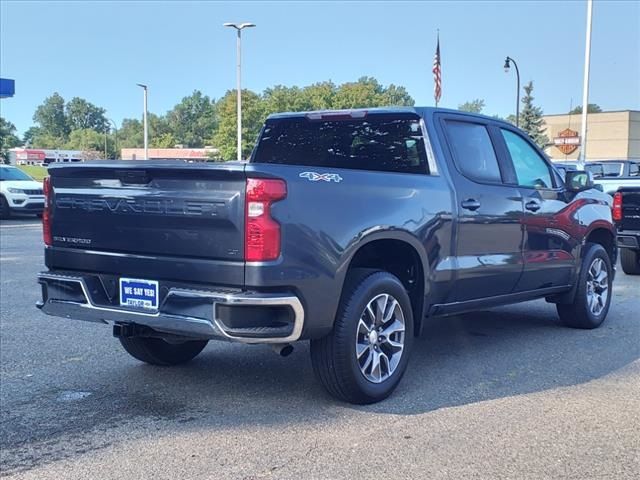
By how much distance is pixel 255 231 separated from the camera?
4059mm

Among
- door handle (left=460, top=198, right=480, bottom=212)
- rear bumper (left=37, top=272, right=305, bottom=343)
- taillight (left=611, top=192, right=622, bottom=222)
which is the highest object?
door handle (left=460, top=198, right=480, bottom=212)

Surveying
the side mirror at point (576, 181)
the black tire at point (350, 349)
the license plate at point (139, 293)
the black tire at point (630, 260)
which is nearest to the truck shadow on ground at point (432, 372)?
the black tire at point (350, 349)

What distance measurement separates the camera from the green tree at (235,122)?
66.2 meters

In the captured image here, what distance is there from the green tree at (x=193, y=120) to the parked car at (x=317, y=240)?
126664 mm

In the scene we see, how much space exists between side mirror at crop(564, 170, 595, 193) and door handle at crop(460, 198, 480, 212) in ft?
5.59

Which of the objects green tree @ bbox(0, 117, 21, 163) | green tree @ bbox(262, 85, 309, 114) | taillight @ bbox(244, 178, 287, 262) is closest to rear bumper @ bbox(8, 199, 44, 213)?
taillight @ bbox(244, 178, 287, 262)

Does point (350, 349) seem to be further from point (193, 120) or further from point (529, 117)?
point (193, 120)

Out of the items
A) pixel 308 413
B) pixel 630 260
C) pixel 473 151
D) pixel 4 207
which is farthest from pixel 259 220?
pixel 4 207

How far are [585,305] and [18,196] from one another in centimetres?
1873

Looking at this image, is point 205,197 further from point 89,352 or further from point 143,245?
point 89,352

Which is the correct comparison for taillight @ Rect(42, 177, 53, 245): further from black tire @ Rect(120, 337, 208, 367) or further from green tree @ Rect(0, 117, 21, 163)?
green tree @ Rect(0, 117, 21, 163)

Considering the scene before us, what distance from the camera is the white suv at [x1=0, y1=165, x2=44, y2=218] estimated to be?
21641 millimetres

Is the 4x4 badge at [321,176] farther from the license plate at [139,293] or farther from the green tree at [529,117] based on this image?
the green tree at [529,117]

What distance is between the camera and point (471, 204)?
555 centimetres
